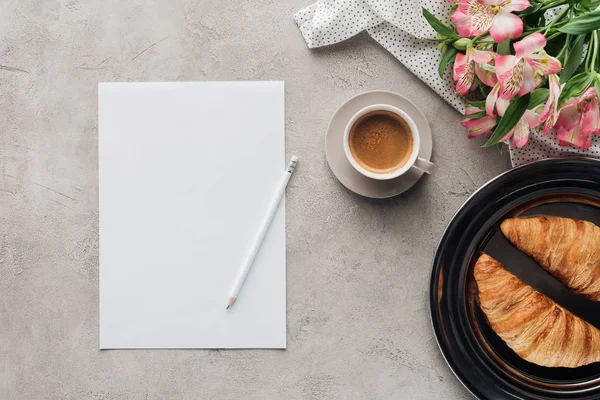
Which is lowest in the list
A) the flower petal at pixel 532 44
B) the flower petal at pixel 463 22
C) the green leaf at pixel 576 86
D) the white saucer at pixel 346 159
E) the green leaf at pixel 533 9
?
the white saucer at pixel 346 159

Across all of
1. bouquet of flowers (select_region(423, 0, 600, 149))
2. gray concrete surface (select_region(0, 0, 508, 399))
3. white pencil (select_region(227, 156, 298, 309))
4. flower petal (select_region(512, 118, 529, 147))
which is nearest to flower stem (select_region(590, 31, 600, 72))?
bouquet of flowers (select_region(423, 0, 600, 149))

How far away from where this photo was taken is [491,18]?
0.66m

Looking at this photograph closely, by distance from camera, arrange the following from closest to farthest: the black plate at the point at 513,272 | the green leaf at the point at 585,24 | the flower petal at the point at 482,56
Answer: the green leaf at the point at 585,24 < the flower petal at the point at 482,56 < the black plate at the point at 513,272

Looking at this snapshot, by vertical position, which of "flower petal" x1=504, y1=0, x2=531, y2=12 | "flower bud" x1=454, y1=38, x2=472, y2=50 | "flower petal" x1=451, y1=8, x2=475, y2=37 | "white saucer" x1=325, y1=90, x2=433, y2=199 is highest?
"flower petal" x1=504, y1=0, x2=531, y2=12

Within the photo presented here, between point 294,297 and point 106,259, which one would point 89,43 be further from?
point 294,297

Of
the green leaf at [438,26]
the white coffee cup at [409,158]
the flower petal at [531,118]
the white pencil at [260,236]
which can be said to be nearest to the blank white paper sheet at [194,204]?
the white pencil at [260,236]

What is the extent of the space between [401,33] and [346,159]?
0.66ft

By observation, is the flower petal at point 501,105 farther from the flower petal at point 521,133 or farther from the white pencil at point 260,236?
the white pencil at point 260,236

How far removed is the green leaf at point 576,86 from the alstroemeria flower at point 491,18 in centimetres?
9

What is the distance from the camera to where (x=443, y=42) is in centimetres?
77

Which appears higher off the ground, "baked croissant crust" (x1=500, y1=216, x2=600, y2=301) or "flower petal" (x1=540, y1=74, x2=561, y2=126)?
"flower petal" (x1=540, y1=74, x2=561, y2=126)

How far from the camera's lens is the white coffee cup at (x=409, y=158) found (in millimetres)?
768

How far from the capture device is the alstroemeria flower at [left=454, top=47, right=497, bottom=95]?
694 millimetres

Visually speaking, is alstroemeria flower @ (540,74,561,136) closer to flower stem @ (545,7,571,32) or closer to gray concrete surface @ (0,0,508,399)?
flower stem @ (545,7,571,32)
